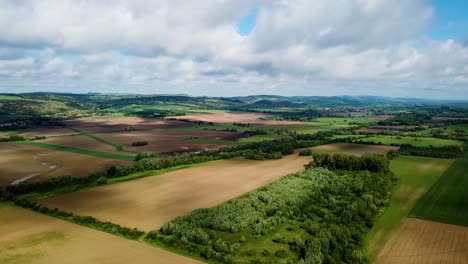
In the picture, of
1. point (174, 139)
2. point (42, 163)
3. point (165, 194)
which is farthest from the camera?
point (174, 139)

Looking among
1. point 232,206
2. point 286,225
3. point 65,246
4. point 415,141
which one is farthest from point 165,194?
point 415,141

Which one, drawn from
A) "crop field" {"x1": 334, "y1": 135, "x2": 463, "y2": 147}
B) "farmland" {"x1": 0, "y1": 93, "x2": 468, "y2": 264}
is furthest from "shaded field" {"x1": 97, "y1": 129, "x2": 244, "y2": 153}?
"crop field" {"x1": 334, "y1": 135, "x2": 463, "y2": 147}

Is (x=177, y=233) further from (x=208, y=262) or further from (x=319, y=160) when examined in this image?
(x=319, y=160)

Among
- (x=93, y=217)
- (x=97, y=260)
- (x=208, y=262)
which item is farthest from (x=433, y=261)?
(x=93, y=217)

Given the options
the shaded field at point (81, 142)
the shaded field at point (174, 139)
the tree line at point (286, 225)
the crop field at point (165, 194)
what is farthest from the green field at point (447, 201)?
the shaded field at point (81, 142)

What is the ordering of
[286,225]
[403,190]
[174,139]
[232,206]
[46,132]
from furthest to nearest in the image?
1. [46,132]
2. [174,139]
3. [403,190]
4. [232,206]
5. [286,225]

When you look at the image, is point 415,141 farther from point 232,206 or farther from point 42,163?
point 42,163

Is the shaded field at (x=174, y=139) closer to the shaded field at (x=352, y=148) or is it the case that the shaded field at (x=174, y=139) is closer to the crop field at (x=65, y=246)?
the shaded field at (x=352, y=148)
